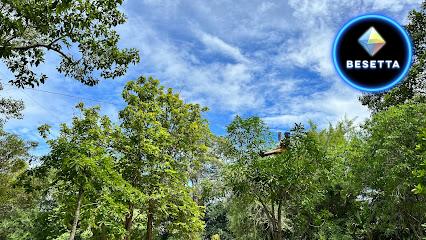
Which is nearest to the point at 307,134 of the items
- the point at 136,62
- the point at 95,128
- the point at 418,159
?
the point at 418,159

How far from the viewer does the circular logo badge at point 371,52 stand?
18.2ft

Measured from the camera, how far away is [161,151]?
1270 centimetres

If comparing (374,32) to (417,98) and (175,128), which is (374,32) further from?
(175,128)

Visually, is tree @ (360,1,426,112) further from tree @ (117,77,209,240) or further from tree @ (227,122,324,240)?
tree @ (117,77,209,240)

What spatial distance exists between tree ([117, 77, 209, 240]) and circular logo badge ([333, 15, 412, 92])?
743 centimetres

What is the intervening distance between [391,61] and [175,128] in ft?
31.5

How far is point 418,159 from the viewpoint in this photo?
10.8m

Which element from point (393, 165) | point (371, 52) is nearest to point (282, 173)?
point (393, 165)

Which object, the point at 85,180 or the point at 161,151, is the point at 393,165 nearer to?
the point at 161,151

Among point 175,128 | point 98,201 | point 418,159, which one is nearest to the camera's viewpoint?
point 98,201

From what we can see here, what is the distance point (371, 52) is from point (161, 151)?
8556 millimetres

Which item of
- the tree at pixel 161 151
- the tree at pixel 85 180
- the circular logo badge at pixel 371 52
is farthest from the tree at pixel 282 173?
the circular logo badge at pixel 371 52

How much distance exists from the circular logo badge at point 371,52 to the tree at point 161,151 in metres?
7.43

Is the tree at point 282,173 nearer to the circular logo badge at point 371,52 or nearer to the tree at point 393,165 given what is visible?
the tree at point 393,165
